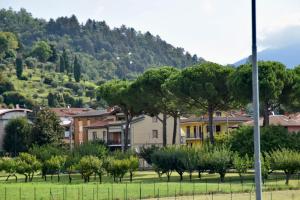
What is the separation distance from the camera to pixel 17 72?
7259 inches

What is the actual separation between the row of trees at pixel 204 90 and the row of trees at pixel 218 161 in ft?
21.9

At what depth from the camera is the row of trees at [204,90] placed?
59750mm

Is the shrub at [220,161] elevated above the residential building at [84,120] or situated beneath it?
situated beneath

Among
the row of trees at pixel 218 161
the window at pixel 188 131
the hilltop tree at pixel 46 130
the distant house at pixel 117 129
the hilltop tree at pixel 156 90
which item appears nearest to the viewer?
the row of trees at pixel 218 161

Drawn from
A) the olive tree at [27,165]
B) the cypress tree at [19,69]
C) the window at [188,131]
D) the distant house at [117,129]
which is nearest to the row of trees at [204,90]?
the distant house at [117,129]

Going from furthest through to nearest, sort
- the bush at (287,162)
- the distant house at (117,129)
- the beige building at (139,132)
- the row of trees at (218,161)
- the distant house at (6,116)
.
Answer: the distant house at (6,116) → the distant house at (117,129) → the beige building at (139,132) → the row of trees at (218,161) → the bush at (287,162)

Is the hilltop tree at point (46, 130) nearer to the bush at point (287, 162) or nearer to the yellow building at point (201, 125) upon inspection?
the yellow building at point (201, 125)

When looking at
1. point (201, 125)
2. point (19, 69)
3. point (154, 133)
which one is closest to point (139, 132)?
point (154, 133)

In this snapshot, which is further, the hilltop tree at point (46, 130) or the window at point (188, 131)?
the window at point (188, 131)

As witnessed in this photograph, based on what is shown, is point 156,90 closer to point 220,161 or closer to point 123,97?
point 123,97

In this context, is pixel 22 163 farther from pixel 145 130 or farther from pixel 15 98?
pixel 15 98

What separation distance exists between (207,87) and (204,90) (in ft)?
2.10

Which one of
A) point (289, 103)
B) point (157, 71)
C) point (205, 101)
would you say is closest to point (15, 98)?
point (157, 71)

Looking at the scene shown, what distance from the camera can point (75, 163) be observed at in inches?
2534
